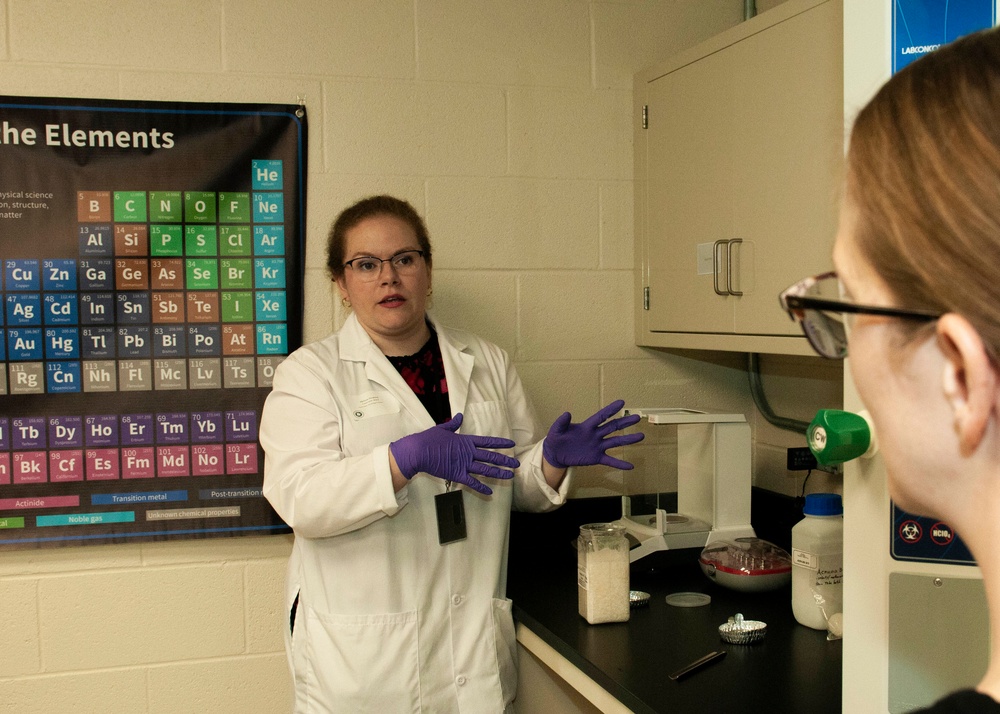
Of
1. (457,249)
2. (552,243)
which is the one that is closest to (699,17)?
(552,243)

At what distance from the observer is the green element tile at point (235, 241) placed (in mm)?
2121

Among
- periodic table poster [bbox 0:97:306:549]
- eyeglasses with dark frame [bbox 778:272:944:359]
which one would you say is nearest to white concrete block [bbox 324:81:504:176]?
periodic table poster [bbox 0:97:306:549]

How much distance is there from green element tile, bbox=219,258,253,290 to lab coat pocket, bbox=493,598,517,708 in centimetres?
93

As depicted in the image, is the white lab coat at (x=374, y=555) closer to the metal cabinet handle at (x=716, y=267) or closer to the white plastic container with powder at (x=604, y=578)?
the white plastic container with powder at (x=604, y=578)

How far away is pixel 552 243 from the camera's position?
2348 millimetres

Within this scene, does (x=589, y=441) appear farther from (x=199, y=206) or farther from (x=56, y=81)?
(x=56, y=81)

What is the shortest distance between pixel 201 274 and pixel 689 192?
3.80 ft

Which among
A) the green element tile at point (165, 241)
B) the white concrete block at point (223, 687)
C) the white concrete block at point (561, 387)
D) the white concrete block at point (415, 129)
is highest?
the white concrete block at point (415, 129)

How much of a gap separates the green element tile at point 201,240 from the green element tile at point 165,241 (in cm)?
1

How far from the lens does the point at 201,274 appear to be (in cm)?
211

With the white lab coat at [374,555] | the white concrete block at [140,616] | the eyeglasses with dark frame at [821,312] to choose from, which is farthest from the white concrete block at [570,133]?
the eyeglasses with dark frame at [821,312]

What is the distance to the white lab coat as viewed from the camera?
174cm

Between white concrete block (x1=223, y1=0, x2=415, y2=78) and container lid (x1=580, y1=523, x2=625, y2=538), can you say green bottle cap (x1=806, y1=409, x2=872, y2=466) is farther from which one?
white concrete block (x1=223, y1=0, x2=415, y2=78)

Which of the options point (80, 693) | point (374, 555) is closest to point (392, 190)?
point (374, 555)
